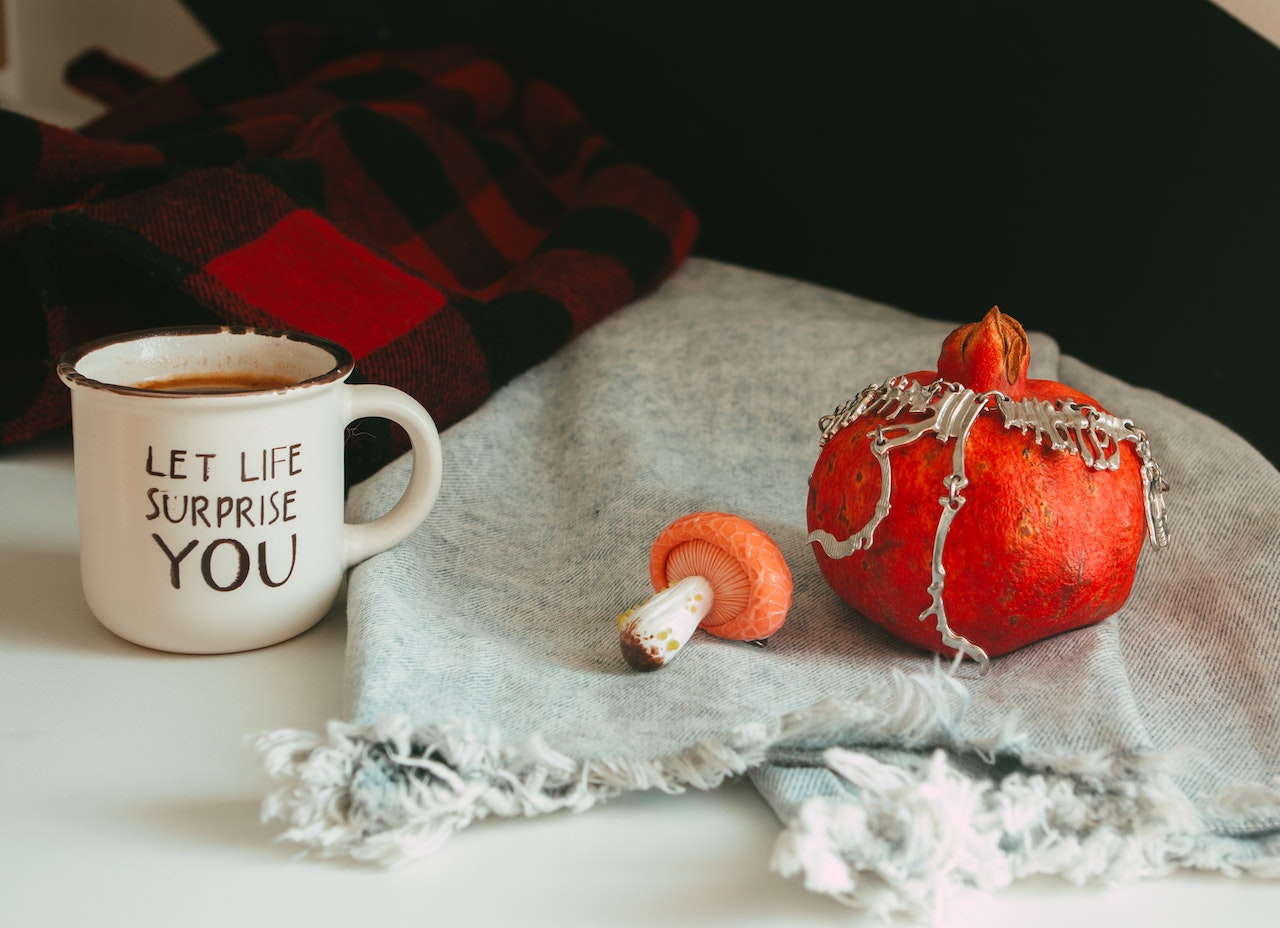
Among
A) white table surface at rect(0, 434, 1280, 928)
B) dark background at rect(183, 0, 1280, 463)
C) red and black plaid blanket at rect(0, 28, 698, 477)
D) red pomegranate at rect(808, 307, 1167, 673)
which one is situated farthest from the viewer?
dark background at rect(183, 0, 1280, 463)

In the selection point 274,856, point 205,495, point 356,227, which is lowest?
point 274,856

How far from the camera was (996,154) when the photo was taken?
90 cm

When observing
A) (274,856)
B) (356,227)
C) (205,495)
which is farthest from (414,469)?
(356,227)

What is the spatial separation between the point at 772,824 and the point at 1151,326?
595 millimetres

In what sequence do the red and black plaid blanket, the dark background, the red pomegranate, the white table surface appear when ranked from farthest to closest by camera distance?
the dark background
the red and black plaid blanket
the red pomegranate
the white table surface

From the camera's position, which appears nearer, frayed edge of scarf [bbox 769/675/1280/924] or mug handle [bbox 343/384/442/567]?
frayed edge of scarf [bbox 769/675/1280/924]

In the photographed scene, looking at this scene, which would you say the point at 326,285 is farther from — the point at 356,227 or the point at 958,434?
the point at 958,434

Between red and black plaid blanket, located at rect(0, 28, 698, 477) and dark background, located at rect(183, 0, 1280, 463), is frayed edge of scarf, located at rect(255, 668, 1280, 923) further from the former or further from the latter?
dark background, located at rect(183, 0, 1280, 463)

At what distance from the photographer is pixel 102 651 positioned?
0.50 m

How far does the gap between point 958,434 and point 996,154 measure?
0.50 metres

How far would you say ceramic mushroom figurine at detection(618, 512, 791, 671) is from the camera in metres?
0.48

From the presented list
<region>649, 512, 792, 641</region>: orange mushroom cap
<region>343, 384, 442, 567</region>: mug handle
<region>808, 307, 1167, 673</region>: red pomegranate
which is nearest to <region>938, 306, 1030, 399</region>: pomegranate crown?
<region>808, 307, 1167, 673</region>: red pomegranate

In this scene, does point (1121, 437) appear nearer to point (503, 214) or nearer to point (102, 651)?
point (102, 651)

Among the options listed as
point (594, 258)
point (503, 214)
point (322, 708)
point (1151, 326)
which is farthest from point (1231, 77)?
point (322, 708)
